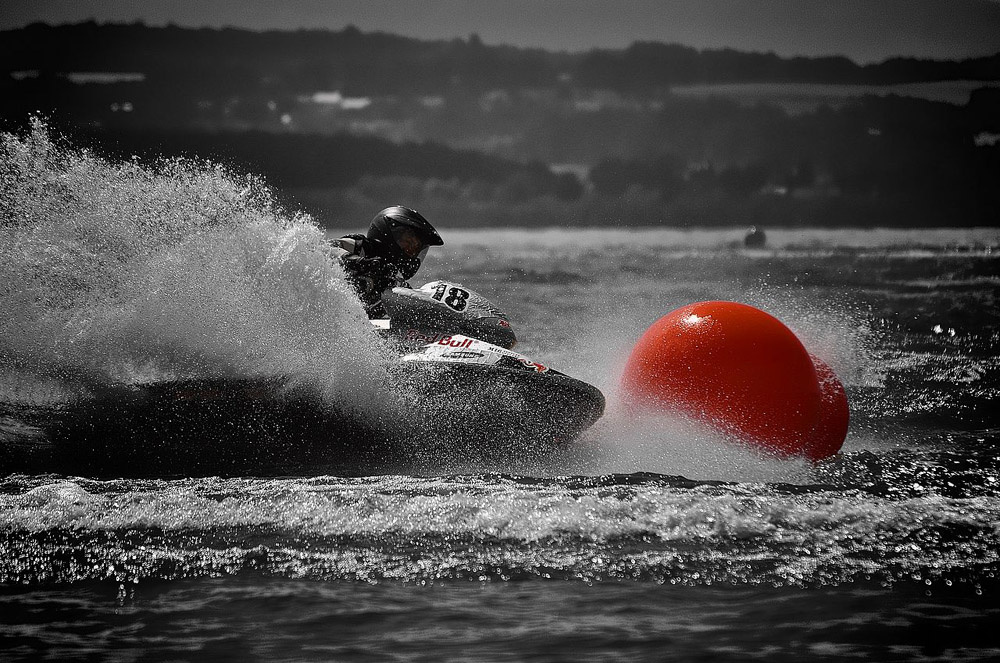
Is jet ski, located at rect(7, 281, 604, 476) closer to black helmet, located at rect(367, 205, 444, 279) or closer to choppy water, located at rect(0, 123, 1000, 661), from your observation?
choppy water, located at rect(0, 123, 1000, 661)

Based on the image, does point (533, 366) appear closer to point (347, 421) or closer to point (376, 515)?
point (347, 421)

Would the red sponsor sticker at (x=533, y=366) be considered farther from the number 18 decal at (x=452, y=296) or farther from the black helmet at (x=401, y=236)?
the black helmet at (x=401, y=236)

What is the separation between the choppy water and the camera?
3.80 meters

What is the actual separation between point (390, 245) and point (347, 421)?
1576mm

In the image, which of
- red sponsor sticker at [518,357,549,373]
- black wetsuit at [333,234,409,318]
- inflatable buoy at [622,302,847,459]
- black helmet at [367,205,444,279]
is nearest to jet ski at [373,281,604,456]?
red sponsor sticker at [518,357,549,373]

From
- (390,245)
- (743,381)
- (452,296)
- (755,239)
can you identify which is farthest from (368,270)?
(755,239)

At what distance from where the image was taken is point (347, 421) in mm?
6105

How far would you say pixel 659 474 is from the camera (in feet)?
19.3

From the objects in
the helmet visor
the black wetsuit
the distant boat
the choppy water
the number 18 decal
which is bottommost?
the choppy water

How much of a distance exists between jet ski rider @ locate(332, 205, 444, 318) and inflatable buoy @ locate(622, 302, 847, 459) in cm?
195

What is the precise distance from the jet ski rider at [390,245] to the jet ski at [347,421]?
1.02m

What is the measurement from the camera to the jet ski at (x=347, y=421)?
603 centimetres

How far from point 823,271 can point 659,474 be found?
24.5m

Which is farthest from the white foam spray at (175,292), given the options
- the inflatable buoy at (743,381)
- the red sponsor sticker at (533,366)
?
the inflatable buoy at (743,381)
